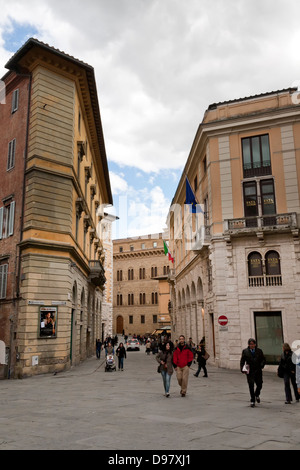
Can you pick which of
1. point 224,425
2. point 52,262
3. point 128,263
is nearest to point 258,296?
point 52,262

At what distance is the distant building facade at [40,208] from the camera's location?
21.4 metres

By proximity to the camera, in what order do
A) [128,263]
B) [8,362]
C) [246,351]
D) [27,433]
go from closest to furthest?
[27,433], [246,351], [8,362], [128,263]

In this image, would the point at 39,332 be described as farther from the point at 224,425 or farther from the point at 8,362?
the point at 224,425

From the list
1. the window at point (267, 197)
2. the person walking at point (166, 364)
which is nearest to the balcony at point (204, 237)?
the window at point (267, 197)

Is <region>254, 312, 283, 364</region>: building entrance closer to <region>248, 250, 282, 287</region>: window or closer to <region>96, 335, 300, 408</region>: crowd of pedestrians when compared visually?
<region>248, 250, 282, 287</region>: window

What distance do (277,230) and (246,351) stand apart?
1312 cm

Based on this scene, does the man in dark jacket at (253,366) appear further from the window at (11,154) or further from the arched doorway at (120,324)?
the arched doorway at (120,324)

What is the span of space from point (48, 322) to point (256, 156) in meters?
15.5

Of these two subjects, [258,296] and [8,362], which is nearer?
[8,362]

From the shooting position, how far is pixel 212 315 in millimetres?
26453

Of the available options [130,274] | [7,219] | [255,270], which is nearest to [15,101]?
[7,219]

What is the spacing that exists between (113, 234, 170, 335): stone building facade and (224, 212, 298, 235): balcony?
61841 millimetres

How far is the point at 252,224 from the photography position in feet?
79.8

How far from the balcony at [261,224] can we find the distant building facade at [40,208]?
9.36 meters
